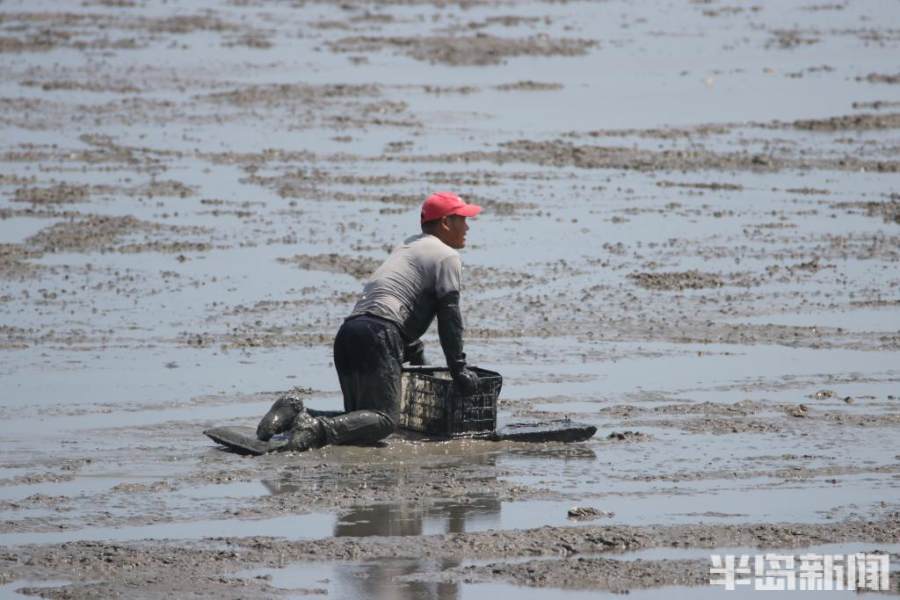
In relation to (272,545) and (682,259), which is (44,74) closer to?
(682,259)

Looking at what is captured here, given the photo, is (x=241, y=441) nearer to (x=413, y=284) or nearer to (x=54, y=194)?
(x=413, y=284)

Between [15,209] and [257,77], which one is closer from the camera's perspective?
[15,209]

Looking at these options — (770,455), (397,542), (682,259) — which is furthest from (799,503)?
(682,259)

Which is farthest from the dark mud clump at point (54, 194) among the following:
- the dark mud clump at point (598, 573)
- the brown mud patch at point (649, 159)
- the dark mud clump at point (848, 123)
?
the dark mud clump at point (598, 573)

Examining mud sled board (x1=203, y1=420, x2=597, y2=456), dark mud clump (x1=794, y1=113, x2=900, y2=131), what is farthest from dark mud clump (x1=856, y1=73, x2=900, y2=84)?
mud sled board (x1=203, y1=420, x2=597, y2=456)

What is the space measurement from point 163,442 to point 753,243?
8334 mm

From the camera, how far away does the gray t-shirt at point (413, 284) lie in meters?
11.1

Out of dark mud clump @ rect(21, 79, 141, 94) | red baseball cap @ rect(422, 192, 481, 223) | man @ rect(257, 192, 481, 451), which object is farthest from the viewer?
dark mud clump @ rect(21, 79, 141, 94)

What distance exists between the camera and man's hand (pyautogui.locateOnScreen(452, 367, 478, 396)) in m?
11.0

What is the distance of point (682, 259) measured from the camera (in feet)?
56.5

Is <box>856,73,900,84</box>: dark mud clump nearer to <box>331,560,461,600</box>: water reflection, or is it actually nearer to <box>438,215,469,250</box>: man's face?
<box>438,215,469,250</box>: man's face

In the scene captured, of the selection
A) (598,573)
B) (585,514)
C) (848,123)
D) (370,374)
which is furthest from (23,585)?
(848,123)

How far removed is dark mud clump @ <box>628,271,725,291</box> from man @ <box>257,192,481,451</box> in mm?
5045

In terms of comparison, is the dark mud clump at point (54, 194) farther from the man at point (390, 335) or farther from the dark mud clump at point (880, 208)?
the man at point (390, 335)
